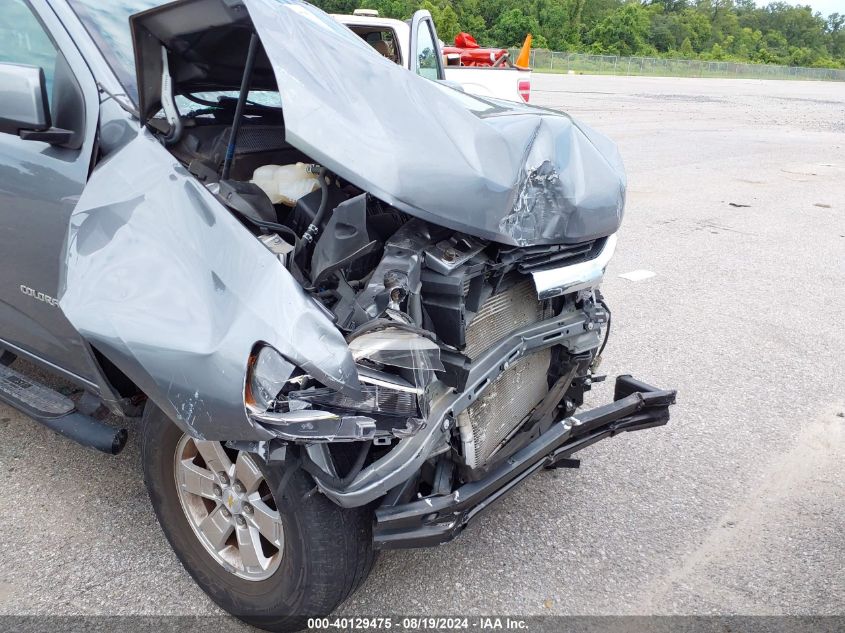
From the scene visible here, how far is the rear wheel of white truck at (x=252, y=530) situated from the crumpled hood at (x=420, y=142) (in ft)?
3.07

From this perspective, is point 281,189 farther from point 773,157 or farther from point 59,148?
point 773,157

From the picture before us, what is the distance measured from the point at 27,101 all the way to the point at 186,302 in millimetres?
1086

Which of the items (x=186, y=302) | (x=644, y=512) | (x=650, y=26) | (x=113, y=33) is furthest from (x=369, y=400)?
(x=650, y=26)

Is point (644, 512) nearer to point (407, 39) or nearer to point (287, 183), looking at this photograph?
point (287, 183)

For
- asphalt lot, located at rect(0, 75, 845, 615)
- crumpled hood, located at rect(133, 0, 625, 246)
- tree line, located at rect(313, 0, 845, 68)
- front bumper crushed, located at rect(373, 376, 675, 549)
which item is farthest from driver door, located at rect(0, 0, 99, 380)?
tree line, located at rect(313, 0, 845, 68)

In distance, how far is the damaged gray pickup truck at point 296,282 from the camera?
80.0 inches

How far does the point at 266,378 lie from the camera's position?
1.94 m

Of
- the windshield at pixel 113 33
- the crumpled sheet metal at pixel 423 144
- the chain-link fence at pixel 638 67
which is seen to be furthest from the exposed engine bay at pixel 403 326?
the chain-link fence at pixel 638 67

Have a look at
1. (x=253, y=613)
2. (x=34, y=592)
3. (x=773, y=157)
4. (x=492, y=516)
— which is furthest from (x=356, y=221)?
(x=773, y=157)

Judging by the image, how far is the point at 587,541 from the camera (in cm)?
301

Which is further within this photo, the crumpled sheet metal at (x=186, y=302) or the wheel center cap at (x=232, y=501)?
the wheel center cap at (x=232, y=501)

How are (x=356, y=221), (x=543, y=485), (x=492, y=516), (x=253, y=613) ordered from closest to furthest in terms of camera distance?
(x=356, y=221)
(x=253, y=613)
(x=492, y=516)
(x=543, y=485)

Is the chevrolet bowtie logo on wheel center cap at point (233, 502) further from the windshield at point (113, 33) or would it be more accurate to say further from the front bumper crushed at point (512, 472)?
the windshield at point (113, 33)

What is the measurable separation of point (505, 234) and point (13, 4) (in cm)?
225
